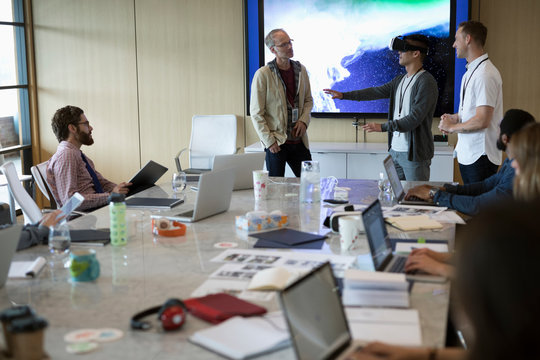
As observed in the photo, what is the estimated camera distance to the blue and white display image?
6004 millimetres

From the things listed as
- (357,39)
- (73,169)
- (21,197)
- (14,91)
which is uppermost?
(357,39)

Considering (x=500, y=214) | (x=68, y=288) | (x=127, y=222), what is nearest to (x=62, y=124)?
(x=127, y=222)

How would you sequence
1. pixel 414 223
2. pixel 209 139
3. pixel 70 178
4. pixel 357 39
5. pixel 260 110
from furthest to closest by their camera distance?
pixel 209 139 → pixel 357 39 → pixel 260 110 → pixel 70 178 → pixel 414 223

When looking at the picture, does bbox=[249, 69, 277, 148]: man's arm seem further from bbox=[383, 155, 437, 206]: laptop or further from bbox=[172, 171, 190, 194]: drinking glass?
bbox=[383, 155, 437, 206]: laptop

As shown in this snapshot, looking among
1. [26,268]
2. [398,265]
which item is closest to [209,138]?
[26,268]

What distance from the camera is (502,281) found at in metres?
0.86

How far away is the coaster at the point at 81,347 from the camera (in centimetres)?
162

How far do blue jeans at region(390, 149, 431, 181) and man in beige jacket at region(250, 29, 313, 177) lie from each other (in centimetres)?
85

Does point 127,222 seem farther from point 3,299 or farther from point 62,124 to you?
point 62,124

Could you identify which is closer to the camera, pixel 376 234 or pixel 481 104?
pixel 376 234

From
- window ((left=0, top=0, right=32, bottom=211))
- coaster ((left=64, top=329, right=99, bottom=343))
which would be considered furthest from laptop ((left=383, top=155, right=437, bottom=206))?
window ((left=0, top=0, right=32, bottom=211))

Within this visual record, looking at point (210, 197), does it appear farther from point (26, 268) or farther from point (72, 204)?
point (26, 268)

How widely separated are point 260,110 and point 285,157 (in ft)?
1.45

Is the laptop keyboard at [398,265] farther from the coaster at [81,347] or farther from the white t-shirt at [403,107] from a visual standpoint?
the white t-shirt at [403,107]
